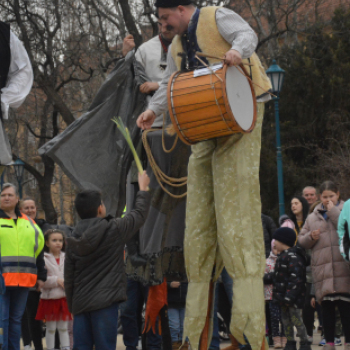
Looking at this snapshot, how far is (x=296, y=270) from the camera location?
7070 mm

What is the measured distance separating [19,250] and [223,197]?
342 centimetres

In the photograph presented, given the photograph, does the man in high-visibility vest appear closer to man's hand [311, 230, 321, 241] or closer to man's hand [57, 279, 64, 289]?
man's hand [57, 279, 64, 289]

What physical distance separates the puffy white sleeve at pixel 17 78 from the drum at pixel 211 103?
121 centimetres

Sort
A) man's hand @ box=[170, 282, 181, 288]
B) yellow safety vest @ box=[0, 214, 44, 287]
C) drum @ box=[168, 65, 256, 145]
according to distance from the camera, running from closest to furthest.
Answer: drum @ box=[168, 65, 256, 145], man's hand @ box=[170, 282, 181, 288], yellow safety vest @ box=[0, 214, 44, 287]

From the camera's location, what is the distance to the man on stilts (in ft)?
14.0

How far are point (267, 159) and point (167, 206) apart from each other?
619 inches

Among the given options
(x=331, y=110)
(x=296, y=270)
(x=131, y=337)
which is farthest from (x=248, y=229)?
(x=331, y=110)

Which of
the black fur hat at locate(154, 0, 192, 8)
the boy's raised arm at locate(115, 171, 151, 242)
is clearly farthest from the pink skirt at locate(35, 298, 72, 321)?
the black fur hat at locate(154, 0, 192, 8)

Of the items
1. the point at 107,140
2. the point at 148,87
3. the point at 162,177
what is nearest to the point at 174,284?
the point at 162,177

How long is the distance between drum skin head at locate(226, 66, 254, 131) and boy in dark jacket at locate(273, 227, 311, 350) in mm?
3125

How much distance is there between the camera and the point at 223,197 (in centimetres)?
442

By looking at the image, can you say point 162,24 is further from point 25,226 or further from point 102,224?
point 25,226

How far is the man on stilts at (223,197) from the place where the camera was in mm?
4273

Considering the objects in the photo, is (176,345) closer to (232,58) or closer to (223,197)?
(223,197)
